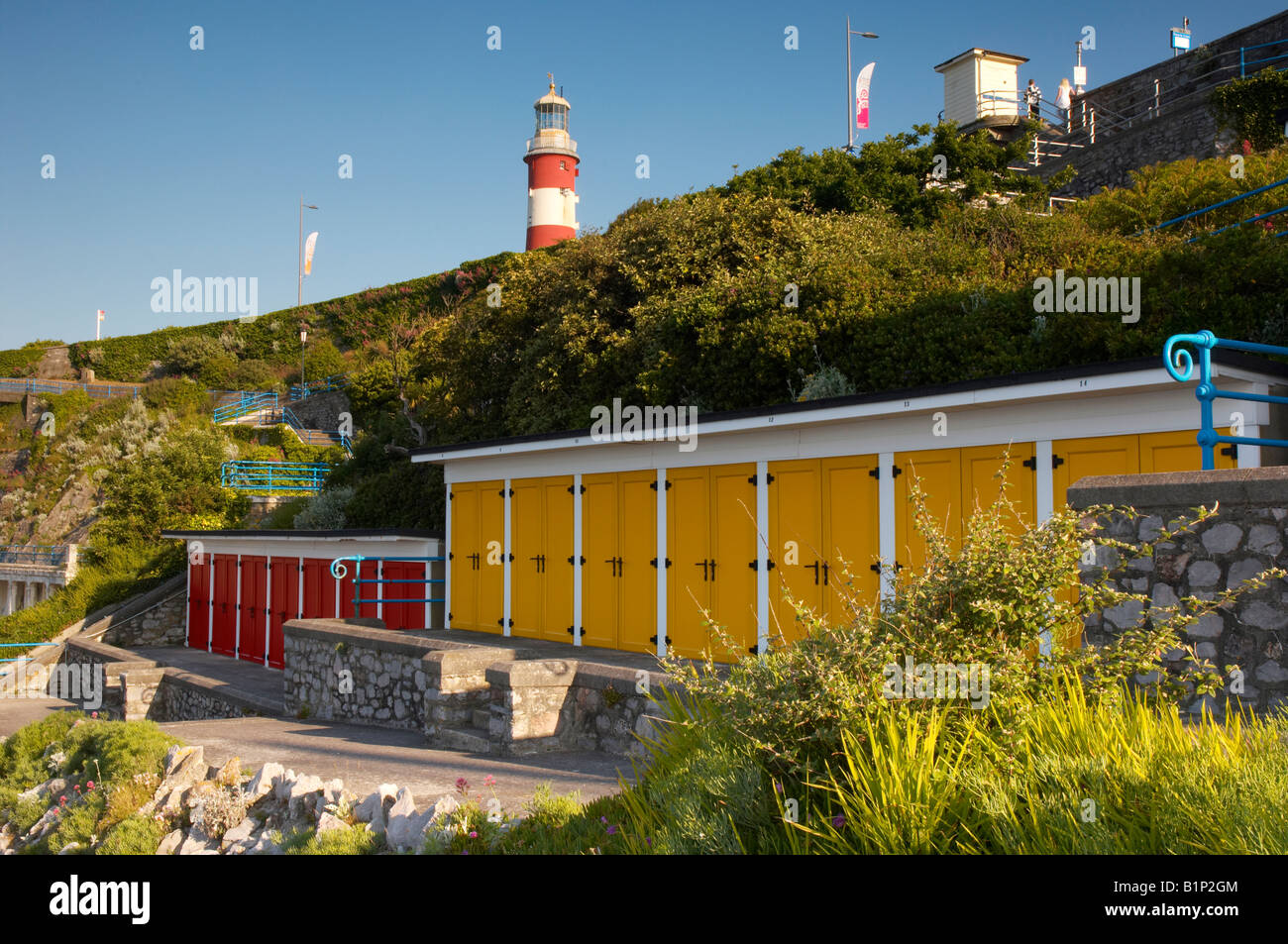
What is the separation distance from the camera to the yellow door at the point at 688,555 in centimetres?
1099

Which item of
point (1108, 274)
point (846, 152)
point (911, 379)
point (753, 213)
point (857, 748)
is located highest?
point (846, 152)

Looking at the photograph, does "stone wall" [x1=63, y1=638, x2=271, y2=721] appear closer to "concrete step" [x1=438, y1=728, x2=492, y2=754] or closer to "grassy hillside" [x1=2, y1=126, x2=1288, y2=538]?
"grassy hillside" [x1=2, y1=126, x2=1288, y2=538]

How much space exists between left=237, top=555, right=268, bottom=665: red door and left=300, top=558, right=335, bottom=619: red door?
1.96 metres

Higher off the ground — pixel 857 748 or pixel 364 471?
pixel 364 471

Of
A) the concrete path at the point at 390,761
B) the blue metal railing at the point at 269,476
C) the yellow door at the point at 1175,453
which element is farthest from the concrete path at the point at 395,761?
the blue metal railing at the point at 269,476

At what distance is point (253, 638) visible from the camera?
69.1 feet

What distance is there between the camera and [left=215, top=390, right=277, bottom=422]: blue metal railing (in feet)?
133

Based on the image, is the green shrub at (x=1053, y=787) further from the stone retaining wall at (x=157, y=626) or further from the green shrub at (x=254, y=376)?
the green shrub at (x=254, y=376)

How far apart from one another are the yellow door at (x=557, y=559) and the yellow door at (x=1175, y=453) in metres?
7.02

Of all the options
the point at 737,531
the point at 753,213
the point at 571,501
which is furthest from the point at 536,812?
the point at 753,213

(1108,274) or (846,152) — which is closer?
(1108,274)

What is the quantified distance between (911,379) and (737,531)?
511cm

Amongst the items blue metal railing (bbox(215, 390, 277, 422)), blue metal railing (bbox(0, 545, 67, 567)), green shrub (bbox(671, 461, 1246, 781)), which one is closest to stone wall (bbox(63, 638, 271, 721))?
blue metal railing (bbox(0, 545, 67, 567))
